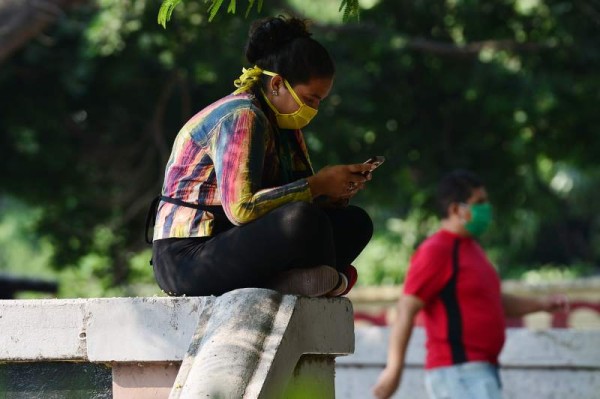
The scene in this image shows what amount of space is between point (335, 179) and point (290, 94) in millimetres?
365

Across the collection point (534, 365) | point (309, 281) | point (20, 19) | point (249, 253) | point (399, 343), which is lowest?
point (534, 365)

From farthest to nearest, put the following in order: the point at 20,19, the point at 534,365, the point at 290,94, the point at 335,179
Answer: the point at 20,19 < the point at 534,365 < the point at 290,94 < the point at 335,179

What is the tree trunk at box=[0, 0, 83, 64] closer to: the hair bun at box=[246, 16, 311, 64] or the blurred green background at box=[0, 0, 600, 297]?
the blurred green background at box=[0, 0, 600, 297]

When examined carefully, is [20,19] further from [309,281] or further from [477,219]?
[309,281]

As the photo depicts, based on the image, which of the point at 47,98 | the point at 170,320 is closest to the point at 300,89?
the point at 170,320

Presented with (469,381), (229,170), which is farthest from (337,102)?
(229,170)

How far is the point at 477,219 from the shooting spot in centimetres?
684

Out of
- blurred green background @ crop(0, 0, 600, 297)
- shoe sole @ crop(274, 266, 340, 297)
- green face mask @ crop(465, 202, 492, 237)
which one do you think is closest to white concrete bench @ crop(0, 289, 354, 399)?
shoe sole @ crop(274, 266, 340, 297)

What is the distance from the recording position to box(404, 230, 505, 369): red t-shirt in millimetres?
6434

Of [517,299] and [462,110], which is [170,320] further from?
[462,110]

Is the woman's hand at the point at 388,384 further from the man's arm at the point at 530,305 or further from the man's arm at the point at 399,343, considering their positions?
the man's arm at the point at 530,305

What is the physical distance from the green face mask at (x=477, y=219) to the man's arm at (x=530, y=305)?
0.46 m

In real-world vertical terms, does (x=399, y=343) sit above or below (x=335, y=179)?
below

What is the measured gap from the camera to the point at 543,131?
39.5 feet
